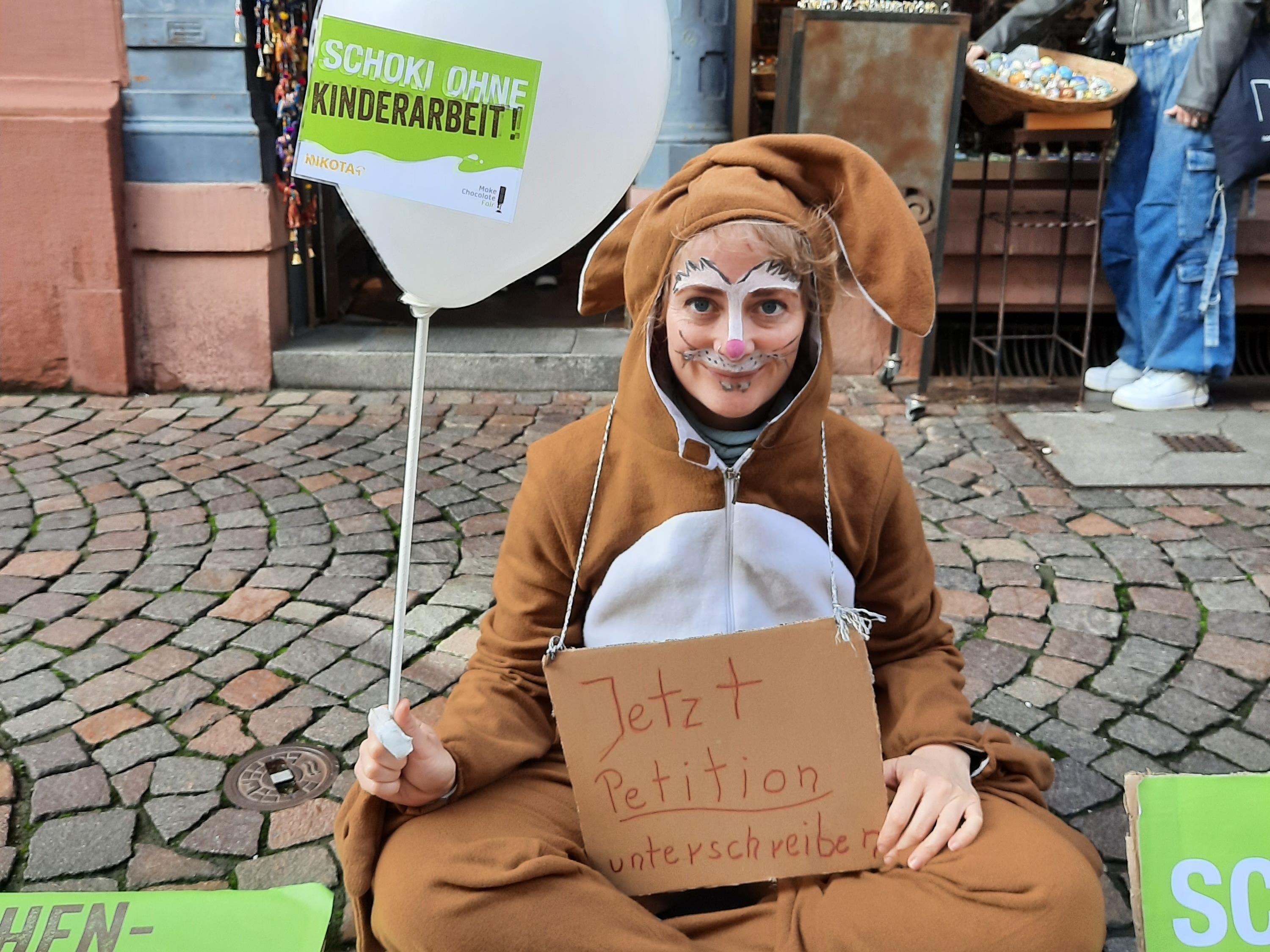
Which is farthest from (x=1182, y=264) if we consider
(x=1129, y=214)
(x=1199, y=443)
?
(x=1199, y=443)

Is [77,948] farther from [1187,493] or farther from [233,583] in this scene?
[1187,493]

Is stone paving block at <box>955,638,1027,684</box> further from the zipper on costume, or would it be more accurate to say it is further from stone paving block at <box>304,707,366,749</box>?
the zipper on costume

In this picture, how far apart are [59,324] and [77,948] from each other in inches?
151

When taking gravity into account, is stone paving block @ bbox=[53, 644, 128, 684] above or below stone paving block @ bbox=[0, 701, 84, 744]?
above

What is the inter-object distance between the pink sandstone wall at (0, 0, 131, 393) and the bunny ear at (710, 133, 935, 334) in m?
3.95

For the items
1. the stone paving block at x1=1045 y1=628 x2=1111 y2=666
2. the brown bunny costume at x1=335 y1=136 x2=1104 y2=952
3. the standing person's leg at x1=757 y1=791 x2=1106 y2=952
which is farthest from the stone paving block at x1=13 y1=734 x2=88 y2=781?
the stone paving block at x1=1045 y1=628 x2=1111 y2=666

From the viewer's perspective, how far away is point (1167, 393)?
4.79 m

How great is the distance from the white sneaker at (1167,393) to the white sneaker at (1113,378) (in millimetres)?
224

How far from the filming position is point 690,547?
1.74 metres

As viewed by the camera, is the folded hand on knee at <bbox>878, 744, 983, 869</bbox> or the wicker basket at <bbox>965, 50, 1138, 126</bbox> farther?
the wicker basket at <bbox>965, 50, 1138, 126</bbox>

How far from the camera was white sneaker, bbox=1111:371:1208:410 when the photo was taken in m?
4.79

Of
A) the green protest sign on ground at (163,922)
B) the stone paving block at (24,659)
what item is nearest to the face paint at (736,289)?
the green protest sign on ground at (163,922)

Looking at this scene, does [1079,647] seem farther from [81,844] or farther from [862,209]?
[81,844]

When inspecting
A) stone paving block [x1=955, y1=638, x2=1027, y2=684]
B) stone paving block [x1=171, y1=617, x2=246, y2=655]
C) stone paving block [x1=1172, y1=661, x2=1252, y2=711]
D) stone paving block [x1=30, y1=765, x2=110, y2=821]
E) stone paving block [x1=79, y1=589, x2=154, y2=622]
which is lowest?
stone paving block [x1=30, y1=765, x2=110, y2=821]
